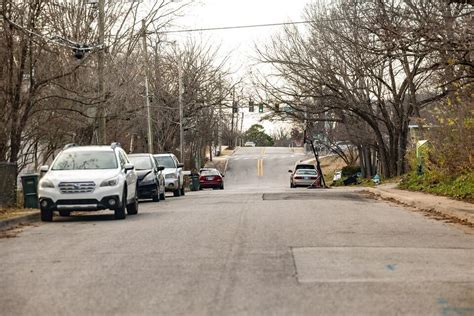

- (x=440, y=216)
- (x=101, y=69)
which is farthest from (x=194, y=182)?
(x=440, y=216)

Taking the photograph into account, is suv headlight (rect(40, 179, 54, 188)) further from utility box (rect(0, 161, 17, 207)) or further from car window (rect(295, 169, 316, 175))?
car window (rect(295, 169, 316, 175))

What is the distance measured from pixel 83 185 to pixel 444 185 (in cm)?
1314

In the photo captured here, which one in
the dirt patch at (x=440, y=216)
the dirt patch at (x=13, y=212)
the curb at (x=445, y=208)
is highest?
the dirt patch at (x=13, y=212)

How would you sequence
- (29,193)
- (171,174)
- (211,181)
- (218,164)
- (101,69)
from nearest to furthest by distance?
(29,193)
(101,69)
(171,174)
(211,181)
(218,164)

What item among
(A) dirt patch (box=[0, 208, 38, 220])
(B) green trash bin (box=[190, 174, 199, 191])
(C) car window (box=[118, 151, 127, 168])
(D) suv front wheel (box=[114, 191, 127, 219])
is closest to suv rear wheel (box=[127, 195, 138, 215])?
(C) car window (box=[118, 151, 127, 168])

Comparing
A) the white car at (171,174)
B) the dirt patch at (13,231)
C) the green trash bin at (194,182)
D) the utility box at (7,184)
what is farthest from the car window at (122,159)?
the green trash bin at (194,182)

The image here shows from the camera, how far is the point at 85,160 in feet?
63.3

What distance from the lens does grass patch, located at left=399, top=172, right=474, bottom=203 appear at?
22859 millimetres

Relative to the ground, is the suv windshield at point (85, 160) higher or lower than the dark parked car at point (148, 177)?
higher

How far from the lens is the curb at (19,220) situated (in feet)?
56.1

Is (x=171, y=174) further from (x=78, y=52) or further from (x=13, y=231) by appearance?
(x=13, y=231)

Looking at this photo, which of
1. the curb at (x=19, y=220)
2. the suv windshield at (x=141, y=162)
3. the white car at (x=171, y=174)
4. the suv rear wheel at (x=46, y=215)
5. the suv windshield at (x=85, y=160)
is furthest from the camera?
the white car at (x=171, y=174)

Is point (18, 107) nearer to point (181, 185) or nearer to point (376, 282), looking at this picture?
point (181, 185)

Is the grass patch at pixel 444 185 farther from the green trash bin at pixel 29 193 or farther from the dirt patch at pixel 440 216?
the green trash bin at pixel 29 193
